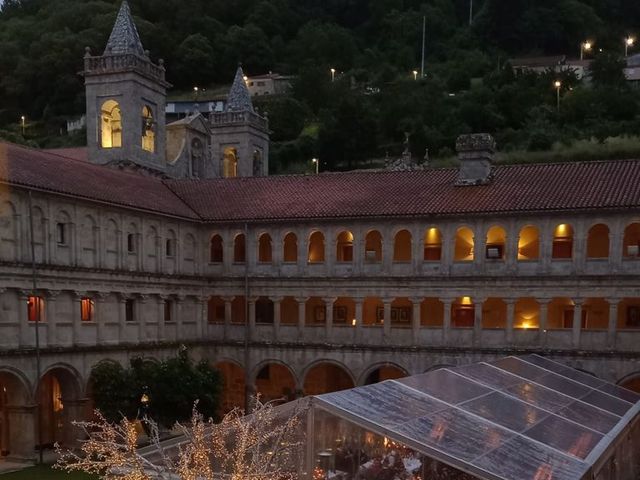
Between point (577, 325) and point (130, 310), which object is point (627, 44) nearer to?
point (577, 325)

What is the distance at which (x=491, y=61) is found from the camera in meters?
111

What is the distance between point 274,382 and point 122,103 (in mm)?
21918

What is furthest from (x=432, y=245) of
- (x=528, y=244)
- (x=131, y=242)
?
(x=131, y=242)

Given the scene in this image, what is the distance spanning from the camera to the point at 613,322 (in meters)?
34.8

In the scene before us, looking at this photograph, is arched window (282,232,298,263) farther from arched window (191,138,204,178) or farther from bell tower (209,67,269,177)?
bell tower (209,67,269,177)

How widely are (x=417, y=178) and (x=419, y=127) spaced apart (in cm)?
4666

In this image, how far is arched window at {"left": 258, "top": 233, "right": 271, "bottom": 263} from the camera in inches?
1702

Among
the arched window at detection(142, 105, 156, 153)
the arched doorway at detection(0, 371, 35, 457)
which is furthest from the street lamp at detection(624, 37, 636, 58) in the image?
the arched doorway at detection(0, 371, 35, 457)

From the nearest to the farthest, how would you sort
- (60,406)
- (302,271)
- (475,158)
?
(60,406)
(475,158)
(302,271)

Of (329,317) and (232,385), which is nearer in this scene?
(329,317)

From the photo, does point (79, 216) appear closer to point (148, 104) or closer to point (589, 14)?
point (148, 104)

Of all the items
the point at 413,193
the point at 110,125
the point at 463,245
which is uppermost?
the point at 110,125

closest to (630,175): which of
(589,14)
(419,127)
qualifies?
(419,127)

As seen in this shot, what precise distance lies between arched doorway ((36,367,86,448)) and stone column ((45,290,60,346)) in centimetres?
141
